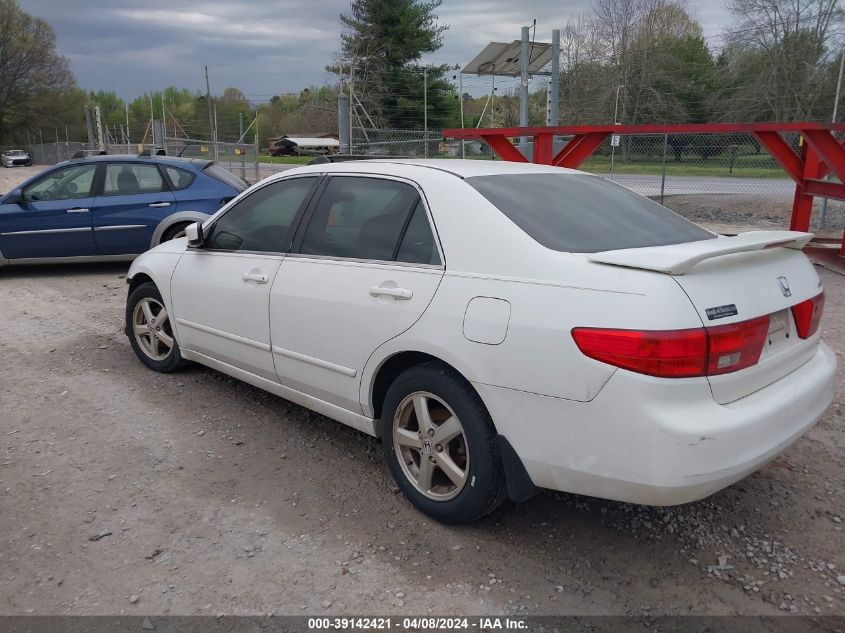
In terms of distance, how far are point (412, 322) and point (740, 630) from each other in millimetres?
1750

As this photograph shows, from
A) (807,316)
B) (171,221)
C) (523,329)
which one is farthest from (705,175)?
(523,329)

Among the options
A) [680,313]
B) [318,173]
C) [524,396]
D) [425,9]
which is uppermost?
[425,9]

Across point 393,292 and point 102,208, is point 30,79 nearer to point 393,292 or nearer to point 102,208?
point 102,208

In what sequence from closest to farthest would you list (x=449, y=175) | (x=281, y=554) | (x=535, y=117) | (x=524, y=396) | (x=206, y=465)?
(x=524, y=396), (x=281, y=554), (x=449, y=175), (x=206, y=465), (x=535, y=117)

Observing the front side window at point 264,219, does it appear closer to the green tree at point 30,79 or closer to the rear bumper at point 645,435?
the rear bumper at point 645,435

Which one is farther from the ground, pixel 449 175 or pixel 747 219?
pixel 449 175

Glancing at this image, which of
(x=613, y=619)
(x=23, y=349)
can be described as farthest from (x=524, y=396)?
(x=23, y=349)

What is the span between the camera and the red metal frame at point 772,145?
7.86 meters

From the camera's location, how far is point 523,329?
269cm

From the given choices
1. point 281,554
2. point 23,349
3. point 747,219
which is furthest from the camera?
point 747,219

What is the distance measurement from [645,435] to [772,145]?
7683 millimetres

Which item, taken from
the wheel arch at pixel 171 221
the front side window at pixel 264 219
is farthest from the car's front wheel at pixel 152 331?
the wheel arch at pixel 171 221

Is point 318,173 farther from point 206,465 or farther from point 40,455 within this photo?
point 40,455

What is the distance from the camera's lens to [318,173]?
402 cm
